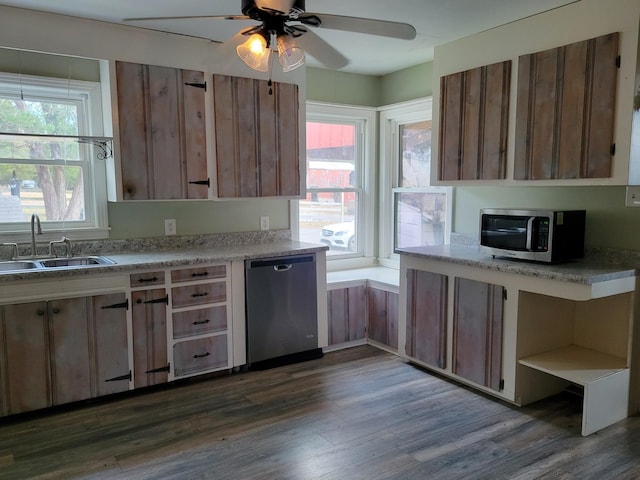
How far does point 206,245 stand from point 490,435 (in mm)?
2405

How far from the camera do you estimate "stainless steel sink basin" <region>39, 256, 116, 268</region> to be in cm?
307

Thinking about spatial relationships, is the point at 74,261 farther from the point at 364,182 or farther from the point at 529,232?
the point at 529,232

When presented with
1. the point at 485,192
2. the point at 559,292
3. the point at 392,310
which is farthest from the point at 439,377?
the point at 485,192

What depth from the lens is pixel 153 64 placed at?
10.3 feet

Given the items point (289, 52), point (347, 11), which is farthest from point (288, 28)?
point (347, 11)

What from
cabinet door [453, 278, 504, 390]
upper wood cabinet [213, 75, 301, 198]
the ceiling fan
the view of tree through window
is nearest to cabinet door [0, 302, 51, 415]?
the view of tree through window

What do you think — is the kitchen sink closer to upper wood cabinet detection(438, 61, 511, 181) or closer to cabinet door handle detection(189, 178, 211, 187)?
cabinet door handle detection(189, 178, 211, 187)

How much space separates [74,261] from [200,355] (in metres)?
1.05

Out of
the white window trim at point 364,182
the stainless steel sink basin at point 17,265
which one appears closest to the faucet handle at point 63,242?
the stainless steel sink basin at point 17,265

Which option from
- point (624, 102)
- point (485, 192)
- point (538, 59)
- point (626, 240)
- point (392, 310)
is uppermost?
point (538, 59)

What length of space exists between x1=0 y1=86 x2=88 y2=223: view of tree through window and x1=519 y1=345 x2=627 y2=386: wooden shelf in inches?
126

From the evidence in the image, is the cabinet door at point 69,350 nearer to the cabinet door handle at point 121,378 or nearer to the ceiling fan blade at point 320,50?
the cabinet door handle at point 121,378

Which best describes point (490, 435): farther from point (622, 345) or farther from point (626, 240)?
point (626, 240)

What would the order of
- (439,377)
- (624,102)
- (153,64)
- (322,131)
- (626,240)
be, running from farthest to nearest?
(322,131) → (439,377) → (153,64) → (626,240) → (624,102)
